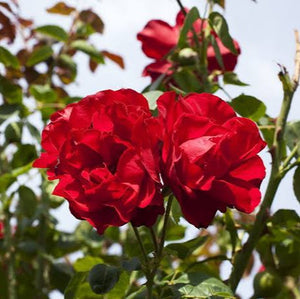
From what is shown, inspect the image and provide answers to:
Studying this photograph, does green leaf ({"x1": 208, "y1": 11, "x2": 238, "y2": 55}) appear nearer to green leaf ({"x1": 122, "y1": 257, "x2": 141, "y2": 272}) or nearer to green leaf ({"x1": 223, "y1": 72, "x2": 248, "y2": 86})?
green leaf ({"x1": 223, "y1": 72, "x2": 248, "y2": 86})

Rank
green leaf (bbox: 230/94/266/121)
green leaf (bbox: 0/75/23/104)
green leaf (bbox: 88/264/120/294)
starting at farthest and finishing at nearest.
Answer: green leaf (bbox: 0/75/23/104) < green leaf (bbox: 230/94/266/121) < green leaf (bbox: 88/264/120/294)

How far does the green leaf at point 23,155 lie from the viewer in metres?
1.67

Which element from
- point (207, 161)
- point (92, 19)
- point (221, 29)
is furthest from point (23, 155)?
point (207, 161)

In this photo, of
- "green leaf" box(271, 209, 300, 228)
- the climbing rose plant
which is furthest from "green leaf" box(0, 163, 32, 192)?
"green leaf" box(271, 209, 300, 228)

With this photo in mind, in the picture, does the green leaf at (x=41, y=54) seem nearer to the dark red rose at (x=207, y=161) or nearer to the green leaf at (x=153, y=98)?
the green leaf at (x=153, y=98)

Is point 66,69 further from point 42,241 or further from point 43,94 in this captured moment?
point 42,241

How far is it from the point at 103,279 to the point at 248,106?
481 mm

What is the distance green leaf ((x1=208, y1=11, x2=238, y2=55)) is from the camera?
4.28 feet

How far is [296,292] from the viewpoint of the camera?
147 cm

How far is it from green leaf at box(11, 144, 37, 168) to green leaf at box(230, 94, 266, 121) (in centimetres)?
56

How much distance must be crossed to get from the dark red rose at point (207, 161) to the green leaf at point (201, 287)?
137 mm

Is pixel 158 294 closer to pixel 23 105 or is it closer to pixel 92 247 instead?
pixel 23 105

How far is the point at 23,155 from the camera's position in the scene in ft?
5.53

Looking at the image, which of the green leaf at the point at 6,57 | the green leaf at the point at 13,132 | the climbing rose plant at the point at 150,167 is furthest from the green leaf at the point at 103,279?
the green leaf at the point at 6,57
